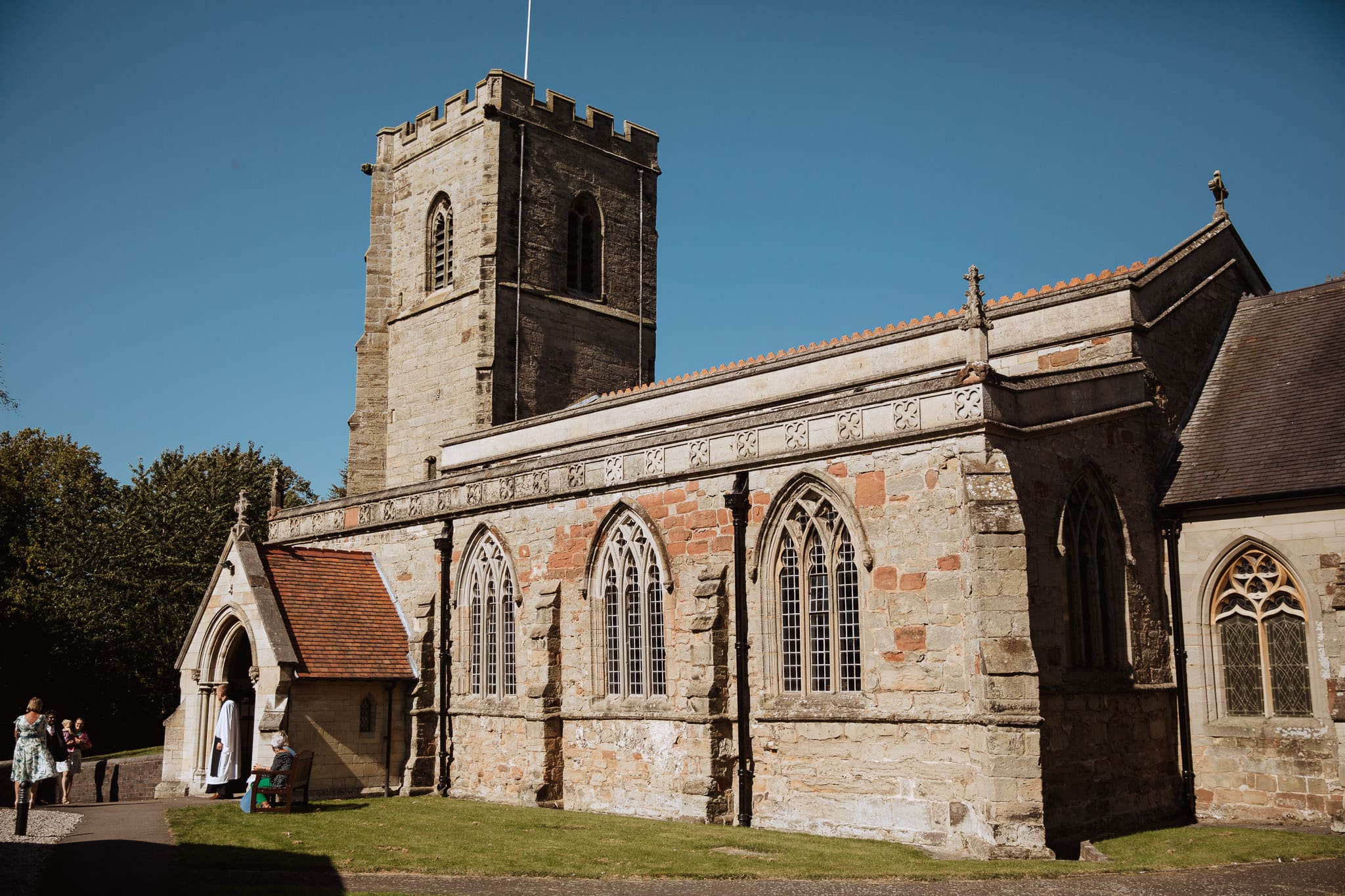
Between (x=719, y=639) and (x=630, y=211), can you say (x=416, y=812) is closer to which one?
(x=719, y=639)

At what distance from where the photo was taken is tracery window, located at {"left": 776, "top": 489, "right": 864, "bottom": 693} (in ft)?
61.8

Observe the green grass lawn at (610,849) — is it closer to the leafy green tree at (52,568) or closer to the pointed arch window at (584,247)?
the pointed arch window at (584,247)

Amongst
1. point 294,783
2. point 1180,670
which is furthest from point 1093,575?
point 294,783

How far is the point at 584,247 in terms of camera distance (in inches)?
1476

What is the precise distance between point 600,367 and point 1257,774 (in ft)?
73.4

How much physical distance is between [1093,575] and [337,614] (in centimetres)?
1559

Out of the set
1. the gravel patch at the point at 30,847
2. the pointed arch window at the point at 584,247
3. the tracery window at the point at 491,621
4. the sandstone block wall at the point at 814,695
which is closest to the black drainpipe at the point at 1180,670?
the sandstone block wall at the point at 814,695

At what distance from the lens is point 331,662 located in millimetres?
24484

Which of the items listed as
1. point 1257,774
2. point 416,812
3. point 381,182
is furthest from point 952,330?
point 381,182

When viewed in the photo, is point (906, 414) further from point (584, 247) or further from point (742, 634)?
point (584, 247)

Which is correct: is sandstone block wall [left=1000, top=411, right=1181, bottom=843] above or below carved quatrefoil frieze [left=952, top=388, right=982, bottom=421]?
below

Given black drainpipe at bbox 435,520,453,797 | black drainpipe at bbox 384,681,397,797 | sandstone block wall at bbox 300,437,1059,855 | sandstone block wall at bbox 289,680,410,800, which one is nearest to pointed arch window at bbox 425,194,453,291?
black drainpipe at bbox 435,520,453,797

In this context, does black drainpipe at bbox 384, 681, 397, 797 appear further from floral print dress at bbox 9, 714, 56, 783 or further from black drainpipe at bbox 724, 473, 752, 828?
black drainpipe at bbox 724, 473, 752, 828

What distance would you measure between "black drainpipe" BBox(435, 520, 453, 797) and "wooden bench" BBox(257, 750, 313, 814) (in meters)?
3.95
